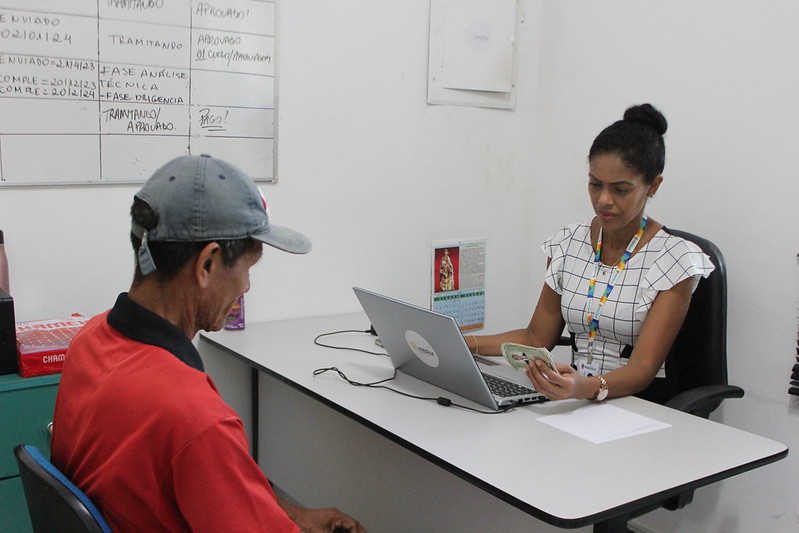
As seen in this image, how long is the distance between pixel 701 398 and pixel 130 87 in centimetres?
183

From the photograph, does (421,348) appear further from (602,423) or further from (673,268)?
(673,268)

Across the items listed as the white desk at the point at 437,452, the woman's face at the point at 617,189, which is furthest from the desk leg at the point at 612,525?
the woman's face at the point at 617,189

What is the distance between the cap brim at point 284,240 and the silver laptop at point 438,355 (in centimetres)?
50

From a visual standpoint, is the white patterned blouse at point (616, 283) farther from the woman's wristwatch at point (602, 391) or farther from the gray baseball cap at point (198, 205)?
the gray baseball cap at point (198, 205)

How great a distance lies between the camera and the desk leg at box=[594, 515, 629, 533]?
143cm

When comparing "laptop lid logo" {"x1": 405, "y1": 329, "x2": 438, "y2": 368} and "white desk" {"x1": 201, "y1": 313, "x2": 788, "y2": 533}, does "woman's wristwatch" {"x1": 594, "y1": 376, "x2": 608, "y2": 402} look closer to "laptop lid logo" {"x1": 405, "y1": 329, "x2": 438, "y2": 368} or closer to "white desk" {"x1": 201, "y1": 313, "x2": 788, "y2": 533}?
"white desk" {"x1": 201, "y1": 313, "x2": 788, "y2": 533}

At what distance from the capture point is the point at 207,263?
3.67ft

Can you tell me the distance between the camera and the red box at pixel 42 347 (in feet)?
6.23

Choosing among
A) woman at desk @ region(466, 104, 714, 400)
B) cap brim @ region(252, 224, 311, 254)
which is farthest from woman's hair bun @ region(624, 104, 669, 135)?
cap brim @ region(252, 224, 311, 254)

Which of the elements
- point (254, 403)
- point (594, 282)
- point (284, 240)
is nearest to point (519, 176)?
point (594, 282)

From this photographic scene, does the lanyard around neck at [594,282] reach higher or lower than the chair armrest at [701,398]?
higher

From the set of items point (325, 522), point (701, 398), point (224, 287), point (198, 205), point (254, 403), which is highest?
point (198, 205)

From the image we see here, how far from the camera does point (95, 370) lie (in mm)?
1112

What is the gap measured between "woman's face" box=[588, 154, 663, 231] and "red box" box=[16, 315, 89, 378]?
1464 mm
